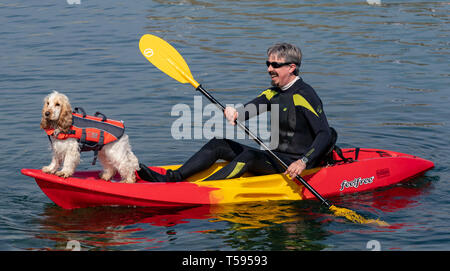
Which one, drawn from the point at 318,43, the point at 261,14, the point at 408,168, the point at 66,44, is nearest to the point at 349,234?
the point at 408,168

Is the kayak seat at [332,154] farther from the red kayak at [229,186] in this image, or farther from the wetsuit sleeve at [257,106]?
the wetsuit sleeve at [257,106]

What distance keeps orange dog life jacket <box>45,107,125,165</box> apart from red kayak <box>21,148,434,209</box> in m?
0.42

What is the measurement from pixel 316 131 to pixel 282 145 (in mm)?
450

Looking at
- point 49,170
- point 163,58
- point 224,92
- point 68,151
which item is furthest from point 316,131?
point 224,92

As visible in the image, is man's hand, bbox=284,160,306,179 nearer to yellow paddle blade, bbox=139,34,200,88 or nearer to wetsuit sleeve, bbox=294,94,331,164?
wetsuit sleeve, bbox=294,94,331,164

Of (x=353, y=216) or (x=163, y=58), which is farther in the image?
(x=163, y=58)

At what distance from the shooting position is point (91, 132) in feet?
19.6

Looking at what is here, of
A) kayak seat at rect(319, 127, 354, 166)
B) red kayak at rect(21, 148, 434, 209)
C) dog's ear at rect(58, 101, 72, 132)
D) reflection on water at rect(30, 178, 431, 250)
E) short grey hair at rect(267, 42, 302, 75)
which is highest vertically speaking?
short grey hair at rect(267, 42, 302, 75)

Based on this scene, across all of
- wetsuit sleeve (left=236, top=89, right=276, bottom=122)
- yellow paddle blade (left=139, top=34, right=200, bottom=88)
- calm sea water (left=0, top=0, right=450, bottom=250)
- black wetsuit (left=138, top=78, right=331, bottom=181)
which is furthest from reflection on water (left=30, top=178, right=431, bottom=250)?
yellow paddle blade (left=139, top=34, right=200, bottom=88)

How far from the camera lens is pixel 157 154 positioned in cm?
853

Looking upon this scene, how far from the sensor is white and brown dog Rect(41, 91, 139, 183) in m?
5.79

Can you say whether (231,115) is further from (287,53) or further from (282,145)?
(287,53)

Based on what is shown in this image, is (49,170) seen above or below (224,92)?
below
